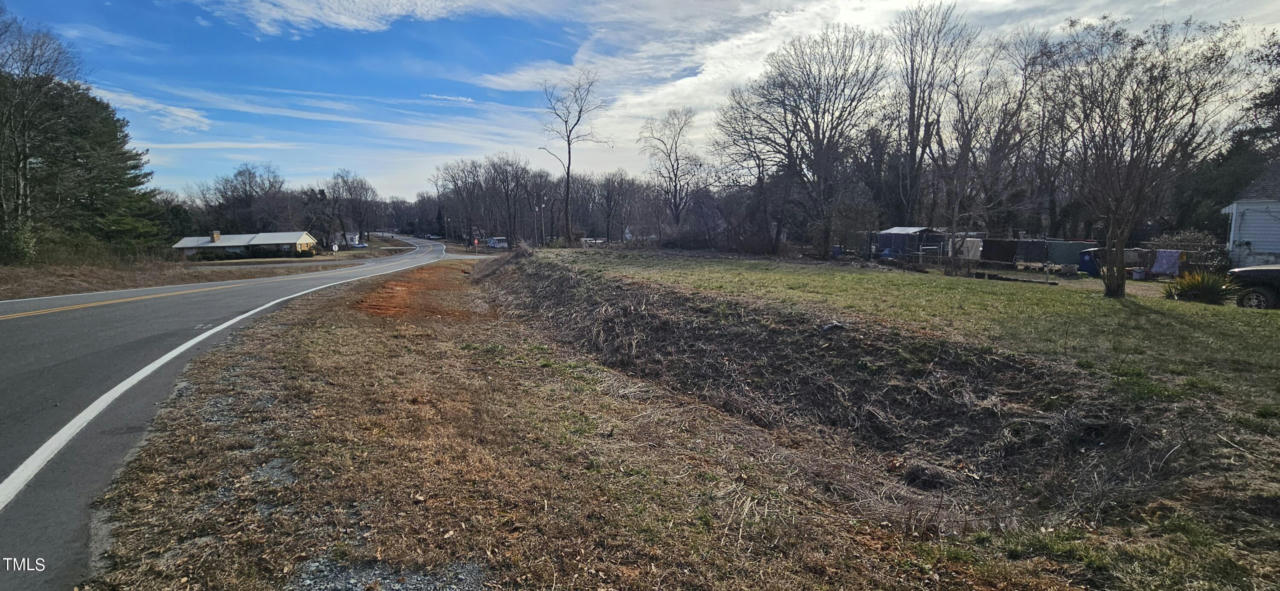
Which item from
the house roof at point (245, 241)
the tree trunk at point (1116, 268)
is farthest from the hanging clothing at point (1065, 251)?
the house roof at point (245, 241)

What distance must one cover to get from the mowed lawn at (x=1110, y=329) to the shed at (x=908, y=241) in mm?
19900

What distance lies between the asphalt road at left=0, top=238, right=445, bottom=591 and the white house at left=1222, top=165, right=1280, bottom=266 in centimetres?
3583

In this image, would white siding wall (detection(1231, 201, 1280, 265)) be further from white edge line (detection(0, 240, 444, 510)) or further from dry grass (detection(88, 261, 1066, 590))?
white edge line (detection(0, 240, 444, 510))

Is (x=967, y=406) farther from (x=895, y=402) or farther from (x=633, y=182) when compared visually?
(x=633, y=182)

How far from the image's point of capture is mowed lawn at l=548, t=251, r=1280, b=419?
537 cm

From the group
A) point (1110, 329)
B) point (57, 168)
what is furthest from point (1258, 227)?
point (57, 168)

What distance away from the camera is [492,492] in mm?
3680

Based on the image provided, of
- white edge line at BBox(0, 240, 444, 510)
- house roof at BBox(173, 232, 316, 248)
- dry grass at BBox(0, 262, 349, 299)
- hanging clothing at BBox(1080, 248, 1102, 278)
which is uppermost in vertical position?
house roof at BBox(173, 232, 316, 248)

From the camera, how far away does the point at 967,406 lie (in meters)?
5.85

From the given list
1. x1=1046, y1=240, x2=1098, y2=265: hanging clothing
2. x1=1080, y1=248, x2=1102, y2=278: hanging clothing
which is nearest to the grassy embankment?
x1=1080, y1=248, x2=1102, y2=278: hanging clothing

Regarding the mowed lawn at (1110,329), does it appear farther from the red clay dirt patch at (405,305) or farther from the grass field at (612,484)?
the red clay dirt patch at (405,305)

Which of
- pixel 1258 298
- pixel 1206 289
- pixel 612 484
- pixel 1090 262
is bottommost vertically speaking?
pixel 612 484

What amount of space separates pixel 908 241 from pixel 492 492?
33.4 metres

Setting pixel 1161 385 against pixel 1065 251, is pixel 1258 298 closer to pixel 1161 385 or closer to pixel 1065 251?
pixel 1161 385
